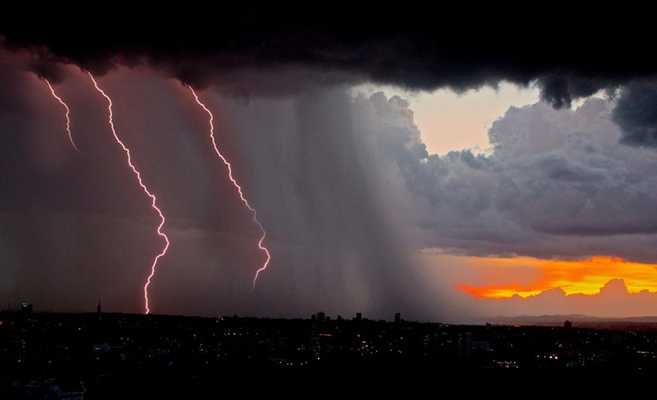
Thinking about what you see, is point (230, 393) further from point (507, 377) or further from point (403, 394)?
point (507, 377)

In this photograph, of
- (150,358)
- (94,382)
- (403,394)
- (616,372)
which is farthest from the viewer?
(616,372)

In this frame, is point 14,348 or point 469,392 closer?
point 469,392

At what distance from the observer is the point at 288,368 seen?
17650 cm

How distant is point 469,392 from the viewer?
158875 millimetres

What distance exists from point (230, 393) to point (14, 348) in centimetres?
6493

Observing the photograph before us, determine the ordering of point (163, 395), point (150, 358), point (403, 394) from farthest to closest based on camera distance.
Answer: point (150, 358) < point (403, 394) < point (163, 395)

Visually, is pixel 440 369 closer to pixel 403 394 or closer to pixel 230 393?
pixel 403 394

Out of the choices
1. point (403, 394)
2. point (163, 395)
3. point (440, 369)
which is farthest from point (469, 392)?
point (163, 395)

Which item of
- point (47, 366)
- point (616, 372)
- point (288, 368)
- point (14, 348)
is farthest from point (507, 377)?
point (14, 348)

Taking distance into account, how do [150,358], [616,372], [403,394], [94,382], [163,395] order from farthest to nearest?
[616,372]
[150,358]
[403,394]
[94,382]
[163,395]

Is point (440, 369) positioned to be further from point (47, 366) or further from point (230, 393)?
point (47, 366)

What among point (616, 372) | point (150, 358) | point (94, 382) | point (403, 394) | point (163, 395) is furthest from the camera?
point (616, 372)

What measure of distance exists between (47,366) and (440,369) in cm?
8328

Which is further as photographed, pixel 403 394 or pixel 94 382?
pixel 403 394
